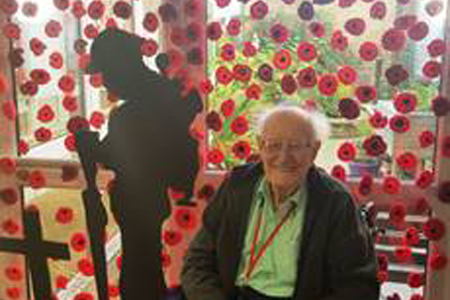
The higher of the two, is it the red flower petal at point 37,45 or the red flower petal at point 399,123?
the red flower petal at point 37,45

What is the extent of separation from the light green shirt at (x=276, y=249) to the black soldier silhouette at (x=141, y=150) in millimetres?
496

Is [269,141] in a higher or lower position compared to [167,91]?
lower

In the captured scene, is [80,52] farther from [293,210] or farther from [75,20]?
[293,210]

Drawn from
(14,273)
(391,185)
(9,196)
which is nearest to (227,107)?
(391,185)

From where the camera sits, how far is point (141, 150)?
2146 millimetres

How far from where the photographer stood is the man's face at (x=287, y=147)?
1599 mm

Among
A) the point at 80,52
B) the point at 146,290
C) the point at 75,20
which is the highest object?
the point at 75,20

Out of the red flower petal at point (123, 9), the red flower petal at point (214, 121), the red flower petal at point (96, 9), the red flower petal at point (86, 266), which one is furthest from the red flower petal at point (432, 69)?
the red flower petal at point (86, 266)

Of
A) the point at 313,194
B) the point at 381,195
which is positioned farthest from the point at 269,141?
the point at 381,195

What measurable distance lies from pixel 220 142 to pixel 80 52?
716mm

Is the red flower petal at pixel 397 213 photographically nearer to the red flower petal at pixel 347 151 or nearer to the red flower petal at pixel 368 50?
the red flower petal at pixel 347 151

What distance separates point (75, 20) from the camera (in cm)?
210

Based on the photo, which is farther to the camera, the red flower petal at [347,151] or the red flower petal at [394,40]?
the red flower petal at [347,151]

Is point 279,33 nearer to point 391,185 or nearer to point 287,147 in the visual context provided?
point 287,147
